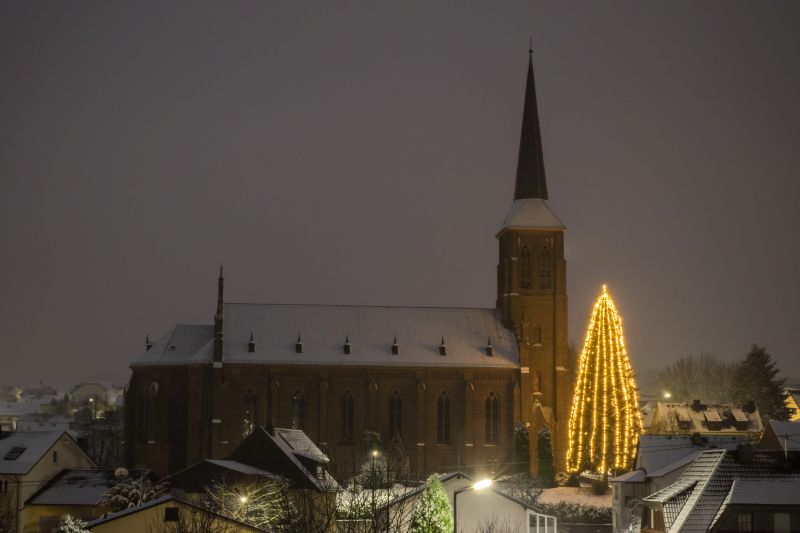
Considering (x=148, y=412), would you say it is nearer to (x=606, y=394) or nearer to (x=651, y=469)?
(x=606, y=394)

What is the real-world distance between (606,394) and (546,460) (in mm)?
11135

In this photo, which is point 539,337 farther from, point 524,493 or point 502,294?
point 524,493

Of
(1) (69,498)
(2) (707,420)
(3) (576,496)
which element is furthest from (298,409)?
(2) (707,420)

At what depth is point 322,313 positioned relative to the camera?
9631 centimetres

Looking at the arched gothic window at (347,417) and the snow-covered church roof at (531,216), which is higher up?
the snow-covered church roof at (531,216)

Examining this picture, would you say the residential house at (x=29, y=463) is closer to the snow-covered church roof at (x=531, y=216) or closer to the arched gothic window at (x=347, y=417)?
the arched gothic window at (x=347, y=417)

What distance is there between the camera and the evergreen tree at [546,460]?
85375mm

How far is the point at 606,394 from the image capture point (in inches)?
3054

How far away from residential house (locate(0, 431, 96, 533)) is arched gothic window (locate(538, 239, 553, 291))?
1405 inches

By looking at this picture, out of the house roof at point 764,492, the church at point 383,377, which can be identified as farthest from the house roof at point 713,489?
the church at point 383,377

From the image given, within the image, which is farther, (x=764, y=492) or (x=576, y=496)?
(x=576, y=496)

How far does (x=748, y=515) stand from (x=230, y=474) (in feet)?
84.5

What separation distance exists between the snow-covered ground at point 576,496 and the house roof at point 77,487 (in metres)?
25.0

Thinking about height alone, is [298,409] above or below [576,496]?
above
